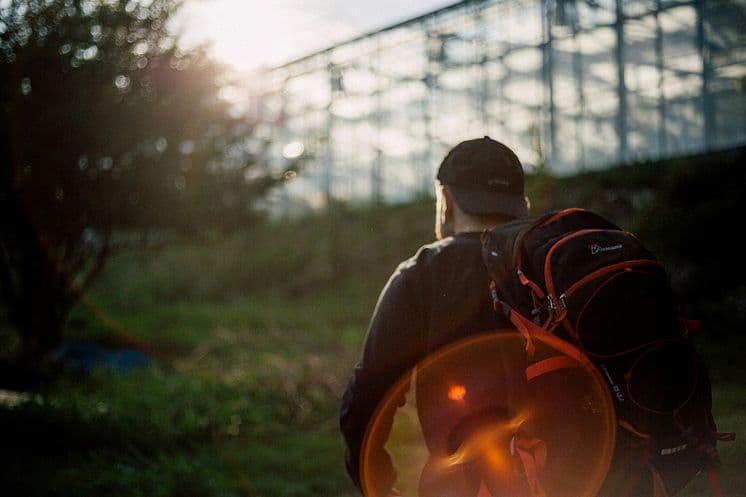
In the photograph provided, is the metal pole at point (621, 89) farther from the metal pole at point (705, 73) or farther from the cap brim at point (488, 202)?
the cap brim at point (488, 202)

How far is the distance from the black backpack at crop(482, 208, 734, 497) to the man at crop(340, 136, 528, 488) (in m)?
0.30

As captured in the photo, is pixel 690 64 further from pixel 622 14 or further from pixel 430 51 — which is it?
pixel 430 51

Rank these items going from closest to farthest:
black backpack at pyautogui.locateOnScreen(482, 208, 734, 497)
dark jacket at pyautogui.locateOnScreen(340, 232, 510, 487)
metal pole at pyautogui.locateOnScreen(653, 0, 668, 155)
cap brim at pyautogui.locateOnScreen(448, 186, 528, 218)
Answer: black backpack at pyautogui.locateOnScreen(482, 208, 734, 497) < dark jacket at pyautogui.locateOnScreen(340, 232, 510, 487) < cap brim at pyautogui.locateOnScreen(448, 186, 528, 218) < metal pole at pyautogui.locateOnScreen(653, 0, 668, 155)

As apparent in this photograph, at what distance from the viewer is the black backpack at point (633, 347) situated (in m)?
1.94

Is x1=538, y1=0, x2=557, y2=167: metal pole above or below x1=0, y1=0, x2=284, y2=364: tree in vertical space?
above

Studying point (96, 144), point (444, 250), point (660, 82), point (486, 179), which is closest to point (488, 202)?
point (486, 179)

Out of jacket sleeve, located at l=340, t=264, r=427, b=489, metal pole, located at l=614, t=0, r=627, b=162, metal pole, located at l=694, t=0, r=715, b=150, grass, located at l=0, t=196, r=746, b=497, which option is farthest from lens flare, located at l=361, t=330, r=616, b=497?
metal pole, located at l=694, t=0, r=715, b=150

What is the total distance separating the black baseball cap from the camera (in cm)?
257

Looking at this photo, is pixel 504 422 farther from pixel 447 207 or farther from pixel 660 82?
pixel 660 82

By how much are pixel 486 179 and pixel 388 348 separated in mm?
693

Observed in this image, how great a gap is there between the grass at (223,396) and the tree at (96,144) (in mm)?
1305

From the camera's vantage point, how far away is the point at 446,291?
2426 millimetres

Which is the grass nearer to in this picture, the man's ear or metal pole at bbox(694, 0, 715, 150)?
the man's ear

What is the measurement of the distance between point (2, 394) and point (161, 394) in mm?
1689
